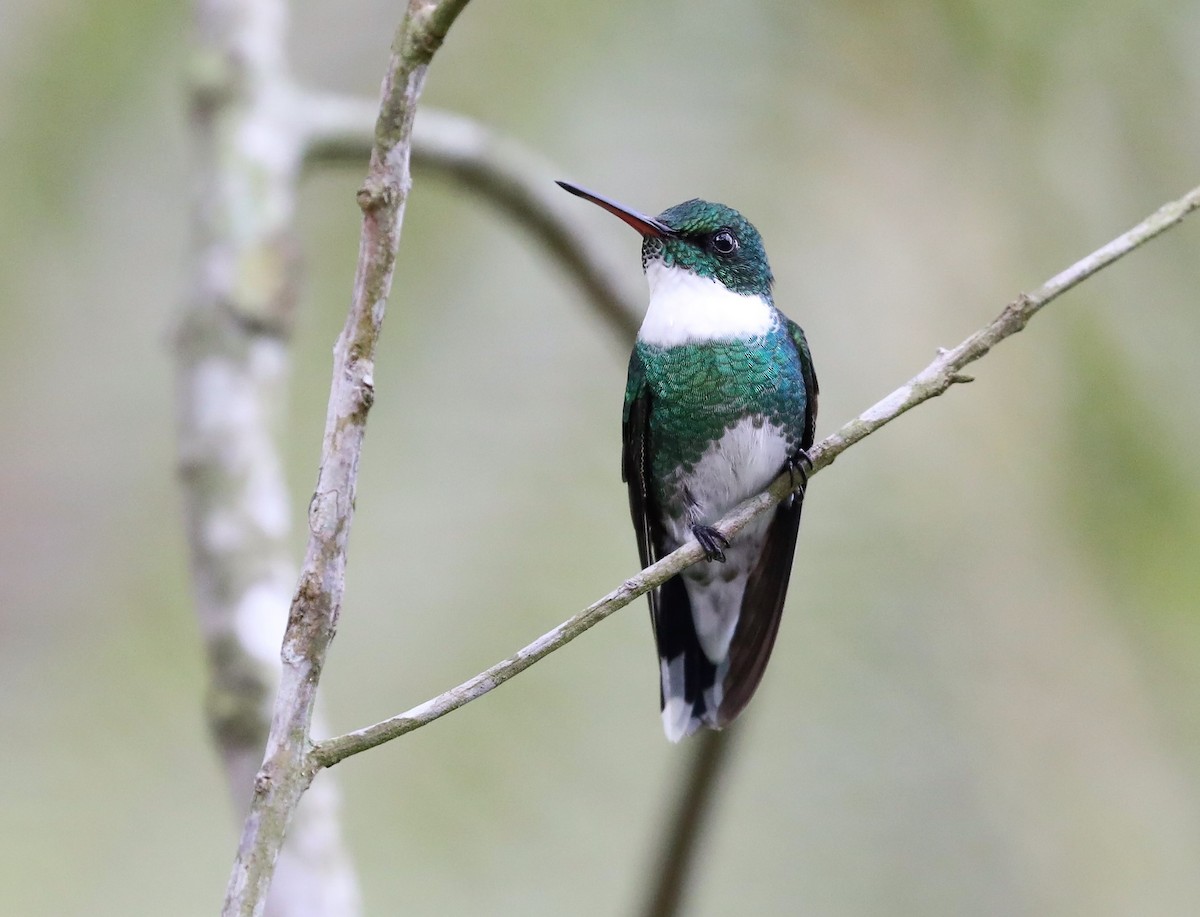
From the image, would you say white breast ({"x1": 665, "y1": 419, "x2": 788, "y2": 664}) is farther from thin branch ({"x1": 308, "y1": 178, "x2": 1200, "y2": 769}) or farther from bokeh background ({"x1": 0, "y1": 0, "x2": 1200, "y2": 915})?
bokeh background ({"x1": 0, "y1": 0, "x2": 1200, "y2": 915})

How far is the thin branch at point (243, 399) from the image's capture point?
2670 millimetres

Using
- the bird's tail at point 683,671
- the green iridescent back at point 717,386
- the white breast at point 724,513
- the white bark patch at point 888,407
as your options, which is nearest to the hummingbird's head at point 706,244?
the green iridescent back at point 717,386

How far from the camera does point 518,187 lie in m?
4.01

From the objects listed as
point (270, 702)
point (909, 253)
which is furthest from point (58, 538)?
point (909, 253)

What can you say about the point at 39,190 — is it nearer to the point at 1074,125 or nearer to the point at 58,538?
the point at 58,538

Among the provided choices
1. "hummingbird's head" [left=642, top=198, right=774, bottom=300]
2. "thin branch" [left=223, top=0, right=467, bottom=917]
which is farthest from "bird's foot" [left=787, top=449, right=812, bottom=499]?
"thin branch" [left=223, top=0, right=467, bottom=917]

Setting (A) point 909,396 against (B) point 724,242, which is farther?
(B) point 724,242

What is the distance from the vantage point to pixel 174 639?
5461 millimetres

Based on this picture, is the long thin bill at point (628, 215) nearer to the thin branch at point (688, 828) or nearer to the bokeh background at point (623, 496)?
the thin branch at point (688, 828)

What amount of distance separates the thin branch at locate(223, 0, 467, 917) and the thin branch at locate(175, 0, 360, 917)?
111 cm

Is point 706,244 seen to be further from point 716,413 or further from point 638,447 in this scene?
point 638,447

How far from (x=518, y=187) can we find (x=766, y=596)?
1.63 metres

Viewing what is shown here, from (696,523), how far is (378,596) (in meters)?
2.70

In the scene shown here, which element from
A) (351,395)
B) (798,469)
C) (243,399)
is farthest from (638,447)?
(351,395)
